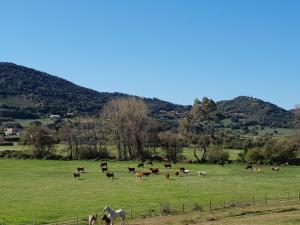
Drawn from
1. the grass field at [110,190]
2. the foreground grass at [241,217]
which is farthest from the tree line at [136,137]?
the foreground grass at [241,217]

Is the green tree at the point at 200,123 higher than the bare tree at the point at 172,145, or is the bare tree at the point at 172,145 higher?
the green tree at the point at 200,123

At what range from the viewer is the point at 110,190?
2114 inches

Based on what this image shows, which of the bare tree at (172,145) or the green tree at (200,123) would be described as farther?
the green tree at (200,123)

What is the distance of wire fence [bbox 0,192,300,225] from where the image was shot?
37.0 metres

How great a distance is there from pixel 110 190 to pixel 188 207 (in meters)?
12.7

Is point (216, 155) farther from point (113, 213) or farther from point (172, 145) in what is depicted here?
point (113, 213)

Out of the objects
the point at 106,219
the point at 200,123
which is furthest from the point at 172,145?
the point at 106,219

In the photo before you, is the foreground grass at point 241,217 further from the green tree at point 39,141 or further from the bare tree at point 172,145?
the green tree at point 39,141

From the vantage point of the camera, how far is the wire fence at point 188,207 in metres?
37.0

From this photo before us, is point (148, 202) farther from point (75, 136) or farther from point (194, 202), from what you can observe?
point (75, 136)

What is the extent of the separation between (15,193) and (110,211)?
18.0 metres

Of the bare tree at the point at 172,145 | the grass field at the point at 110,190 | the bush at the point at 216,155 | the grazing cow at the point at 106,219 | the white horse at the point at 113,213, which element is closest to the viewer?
the white horse at the point at 113,213

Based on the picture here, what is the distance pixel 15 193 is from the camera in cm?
5075

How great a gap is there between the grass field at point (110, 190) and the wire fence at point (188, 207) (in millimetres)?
479
